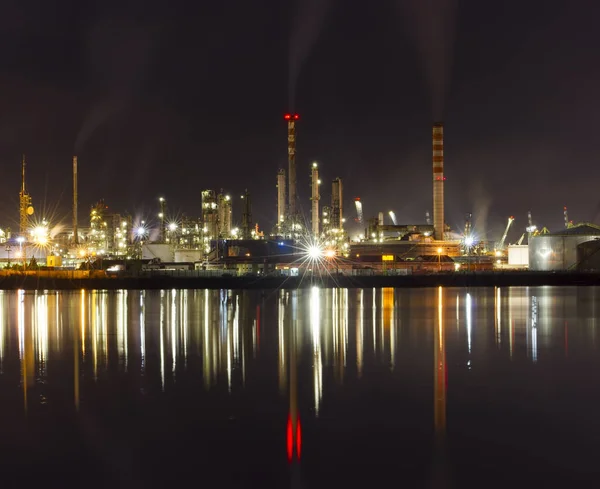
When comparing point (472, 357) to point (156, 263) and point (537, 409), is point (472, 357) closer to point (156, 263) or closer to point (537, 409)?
point (537, 409)

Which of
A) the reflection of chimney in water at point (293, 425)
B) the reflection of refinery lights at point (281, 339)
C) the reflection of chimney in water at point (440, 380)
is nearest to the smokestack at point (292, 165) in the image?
the reflection of refinery lights at point (281, 339)

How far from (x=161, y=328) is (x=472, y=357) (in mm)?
10737

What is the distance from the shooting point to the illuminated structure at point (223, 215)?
85.1 m

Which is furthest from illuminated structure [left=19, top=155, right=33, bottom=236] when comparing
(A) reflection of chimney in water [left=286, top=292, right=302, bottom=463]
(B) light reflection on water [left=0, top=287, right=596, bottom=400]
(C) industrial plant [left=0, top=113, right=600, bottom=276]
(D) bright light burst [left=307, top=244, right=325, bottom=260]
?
(A) reflection of chimney in water [left=286, top=292, right=302, bottom=463]

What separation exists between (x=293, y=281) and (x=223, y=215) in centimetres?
3419

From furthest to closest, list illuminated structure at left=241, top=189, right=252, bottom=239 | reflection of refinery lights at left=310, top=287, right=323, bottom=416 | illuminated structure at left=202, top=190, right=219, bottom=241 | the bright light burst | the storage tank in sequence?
illuminated structure at left=241, top=189, right=252, bottom=239
illuminated structure at left=202, top=190, right=219, bottom=241
the bright light burst
the storage tank
reflection of refinery lights at left=310, top=287, right=323, bottom=416

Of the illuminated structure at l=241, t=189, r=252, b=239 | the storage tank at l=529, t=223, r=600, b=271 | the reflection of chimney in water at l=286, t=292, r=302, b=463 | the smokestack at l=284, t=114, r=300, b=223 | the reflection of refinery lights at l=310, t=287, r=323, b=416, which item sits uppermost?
the smokestack at l=284, t=114, r=300, b=223

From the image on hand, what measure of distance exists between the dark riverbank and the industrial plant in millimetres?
4094

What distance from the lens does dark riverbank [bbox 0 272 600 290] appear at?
5516 cm

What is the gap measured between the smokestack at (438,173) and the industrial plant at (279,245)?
5.0 inches

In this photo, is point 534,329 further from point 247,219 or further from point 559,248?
point 247,219

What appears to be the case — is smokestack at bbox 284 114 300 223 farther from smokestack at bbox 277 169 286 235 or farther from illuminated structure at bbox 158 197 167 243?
illuminated structure at bbox 158 197 167 243

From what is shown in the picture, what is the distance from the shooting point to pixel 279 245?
7756 cm

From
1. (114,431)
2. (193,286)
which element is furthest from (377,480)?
(193,286)
